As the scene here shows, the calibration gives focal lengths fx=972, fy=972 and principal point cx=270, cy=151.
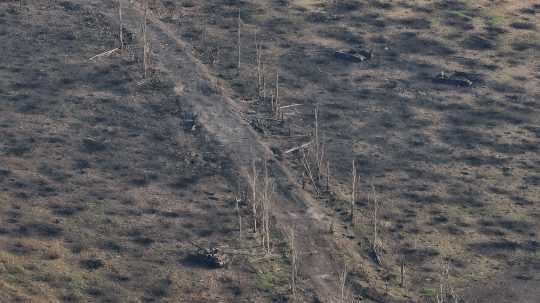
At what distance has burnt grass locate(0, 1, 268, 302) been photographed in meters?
51.8

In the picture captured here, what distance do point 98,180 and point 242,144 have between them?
10517 mm

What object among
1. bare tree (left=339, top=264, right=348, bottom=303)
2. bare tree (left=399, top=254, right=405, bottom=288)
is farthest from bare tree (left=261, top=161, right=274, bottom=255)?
bare tree (left=399, top=254, right=405, bottom=288)

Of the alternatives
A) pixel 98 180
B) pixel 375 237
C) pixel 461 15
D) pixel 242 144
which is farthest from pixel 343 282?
pixel 461 15

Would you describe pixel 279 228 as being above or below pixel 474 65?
below

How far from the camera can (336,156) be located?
66.8 metres

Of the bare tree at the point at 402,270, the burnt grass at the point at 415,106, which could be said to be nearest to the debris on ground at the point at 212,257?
the burnt grass at the point at 415,106

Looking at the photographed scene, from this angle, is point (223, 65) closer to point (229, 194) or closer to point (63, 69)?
point (63, 69)

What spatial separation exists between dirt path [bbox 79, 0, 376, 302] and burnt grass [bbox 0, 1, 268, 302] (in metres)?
1.36

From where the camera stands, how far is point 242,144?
217 ft

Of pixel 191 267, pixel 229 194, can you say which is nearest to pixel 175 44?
pixel 229 194

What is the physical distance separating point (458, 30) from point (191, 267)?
44.0m

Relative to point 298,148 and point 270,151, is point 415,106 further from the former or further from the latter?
point 270,151

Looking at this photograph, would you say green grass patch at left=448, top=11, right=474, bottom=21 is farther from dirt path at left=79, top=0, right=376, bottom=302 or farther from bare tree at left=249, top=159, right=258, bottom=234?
bare tree at left=249, top=159, right=258, bottom=234

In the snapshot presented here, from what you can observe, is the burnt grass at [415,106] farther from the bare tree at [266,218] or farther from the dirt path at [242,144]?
the bare tree at [266,218]
